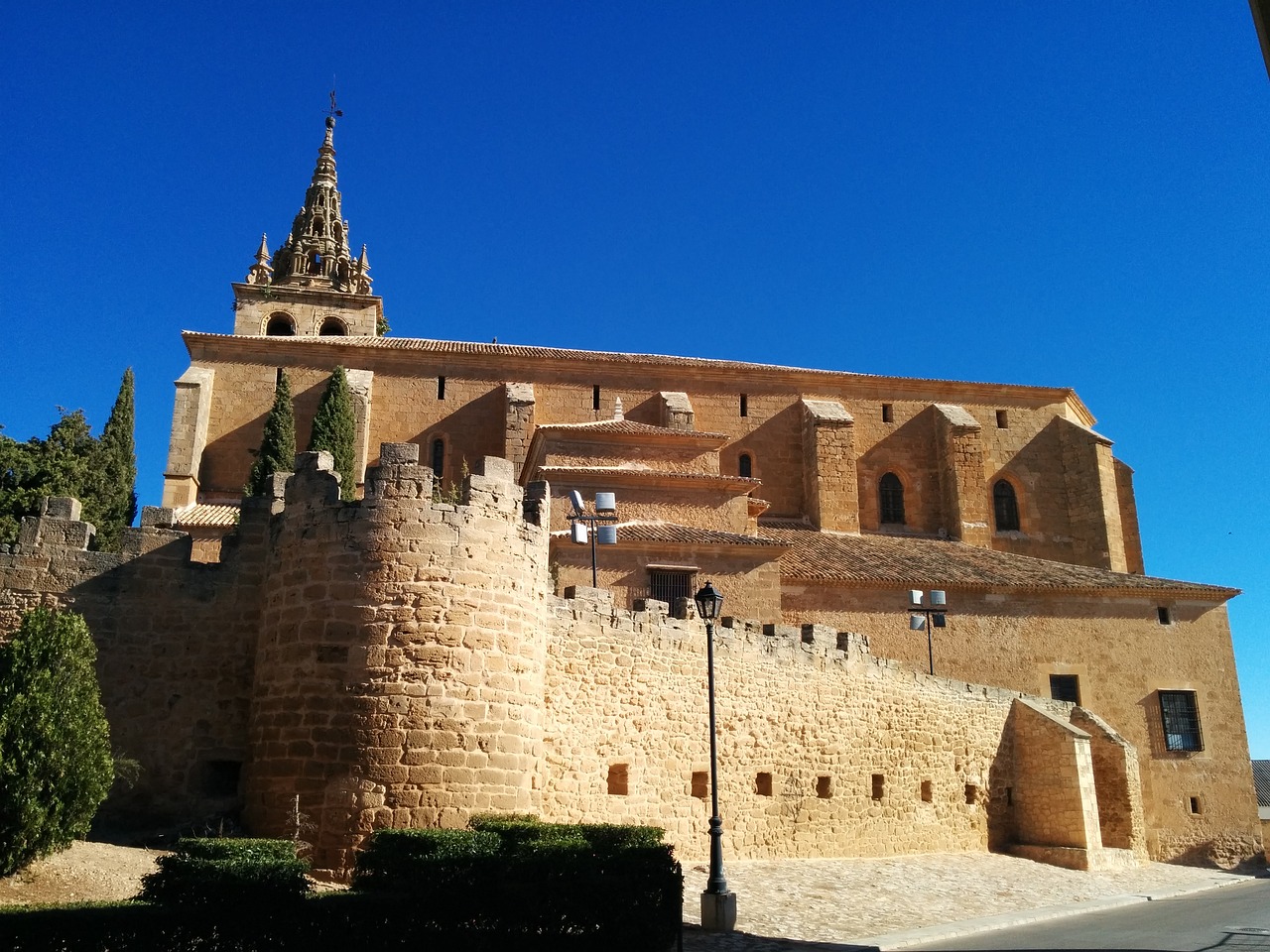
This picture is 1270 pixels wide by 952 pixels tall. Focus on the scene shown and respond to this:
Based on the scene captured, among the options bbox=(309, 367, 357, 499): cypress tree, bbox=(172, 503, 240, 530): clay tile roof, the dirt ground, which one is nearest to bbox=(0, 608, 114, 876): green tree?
the dirt ground

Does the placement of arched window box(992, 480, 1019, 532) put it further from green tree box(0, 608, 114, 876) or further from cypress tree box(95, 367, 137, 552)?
green tree box(0, 608, 114, 876)

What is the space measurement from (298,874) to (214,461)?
2182 cm

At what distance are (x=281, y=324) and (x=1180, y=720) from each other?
96.7 ft

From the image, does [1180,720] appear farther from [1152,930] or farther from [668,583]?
[1152,930]

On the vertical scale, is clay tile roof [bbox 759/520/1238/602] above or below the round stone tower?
above

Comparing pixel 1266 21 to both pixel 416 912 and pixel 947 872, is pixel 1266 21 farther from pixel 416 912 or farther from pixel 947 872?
pixel 947 872

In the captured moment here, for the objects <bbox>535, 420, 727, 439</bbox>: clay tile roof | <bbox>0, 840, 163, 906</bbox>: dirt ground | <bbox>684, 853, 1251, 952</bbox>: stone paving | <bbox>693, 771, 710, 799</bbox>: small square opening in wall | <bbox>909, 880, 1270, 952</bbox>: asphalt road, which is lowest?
<bbox>909, 880, 1270, 952</bbox>: asphalt road

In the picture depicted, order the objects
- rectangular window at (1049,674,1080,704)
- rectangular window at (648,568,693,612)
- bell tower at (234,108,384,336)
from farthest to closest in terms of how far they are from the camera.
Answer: bell tower at (234,108,384,336) < rectangular window at (1049,674,1080,704) < rectangular window at (648,568,693,612)

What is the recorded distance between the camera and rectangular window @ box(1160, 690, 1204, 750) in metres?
25.3

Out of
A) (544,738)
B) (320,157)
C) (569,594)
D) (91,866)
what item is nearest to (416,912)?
(91,866)

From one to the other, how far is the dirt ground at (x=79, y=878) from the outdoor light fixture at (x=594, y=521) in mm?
8846

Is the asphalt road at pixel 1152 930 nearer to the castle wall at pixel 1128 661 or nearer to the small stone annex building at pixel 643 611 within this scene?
the small stone annex building at pixel 643 611

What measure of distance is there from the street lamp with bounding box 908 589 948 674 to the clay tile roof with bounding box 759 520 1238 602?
2.15ft

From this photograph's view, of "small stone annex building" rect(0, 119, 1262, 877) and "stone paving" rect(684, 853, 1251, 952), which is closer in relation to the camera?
"small stone annex building" rect(0, 119, 1262, 877)
